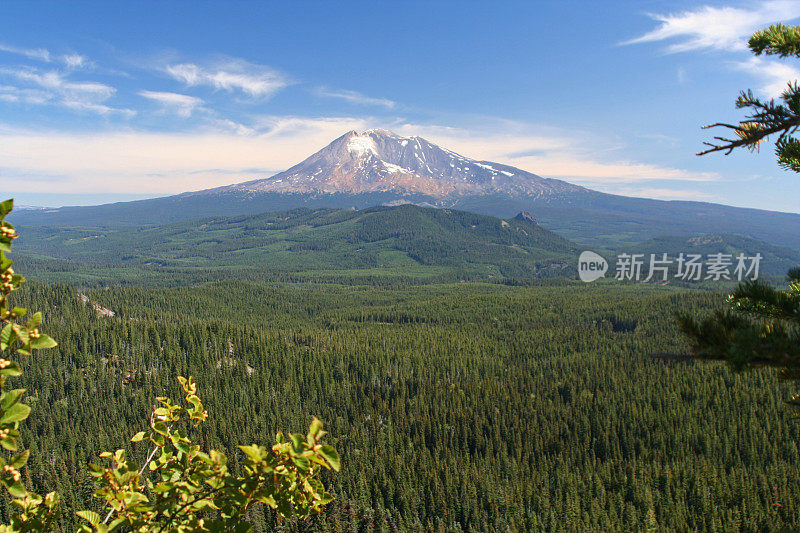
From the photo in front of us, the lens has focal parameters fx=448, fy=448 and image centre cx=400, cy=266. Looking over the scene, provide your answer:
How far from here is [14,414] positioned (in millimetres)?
4957

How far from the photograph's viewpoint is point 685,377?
127312 millimetres

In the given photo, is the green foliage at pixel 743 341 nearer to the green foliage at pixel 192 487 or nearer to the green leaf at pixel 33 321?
the green foliage at pixel 192 487

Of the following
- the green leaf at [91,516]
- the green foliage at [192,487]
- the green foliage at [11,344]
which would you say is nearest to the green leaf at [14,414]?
the green foliage at [11,344]

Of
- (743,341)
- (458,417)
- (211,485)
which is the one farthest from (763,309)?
(458,417)

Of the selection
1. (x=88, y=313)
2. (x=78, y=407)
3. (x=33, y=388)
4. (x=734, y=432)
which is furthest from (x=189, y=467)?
(x=88, y=313)

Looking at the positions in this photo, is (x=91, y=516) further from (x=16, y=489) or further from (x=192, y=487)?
(x=16, y=489)

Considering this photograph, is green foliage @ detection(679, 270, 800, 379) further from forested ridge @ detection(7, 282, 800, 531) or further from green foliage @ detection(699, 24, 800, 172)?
forested ridge @ detection(7, 282, 800, 531)

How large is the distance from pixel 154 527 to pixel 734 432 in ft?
413

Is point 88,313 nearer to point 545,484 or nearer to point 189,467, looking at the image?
point 545,484

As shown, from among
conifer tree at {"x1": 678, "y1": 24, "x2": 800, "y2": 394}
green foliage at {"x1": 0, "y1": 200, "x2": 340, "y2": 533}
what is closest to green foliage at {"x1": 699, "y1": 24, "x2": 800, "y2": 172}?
conifer tree at {"x1": 678, "y1": 24, "x2": 800, "y2": 394}

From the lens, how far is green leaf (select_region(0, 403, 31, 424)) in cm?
484

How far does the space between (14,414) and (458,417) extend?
115 metres

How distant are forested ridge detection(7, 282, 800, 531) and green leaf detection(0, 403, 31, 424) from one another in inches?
2917

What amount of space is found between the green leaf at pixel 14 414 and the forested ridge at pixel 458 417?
243 ft
